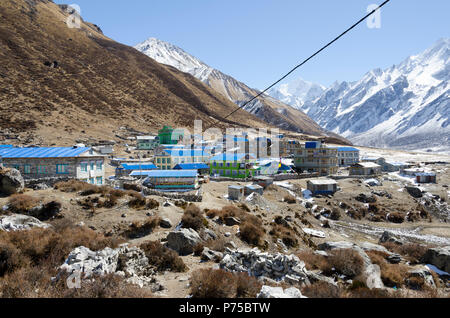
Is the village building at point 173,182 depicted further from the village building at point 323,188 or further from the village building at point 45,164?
the village building at point 323,188

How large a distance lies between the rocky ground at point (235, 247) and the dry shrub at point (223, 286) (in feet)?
0.28

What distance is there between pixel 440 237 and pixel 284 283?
34859 mm

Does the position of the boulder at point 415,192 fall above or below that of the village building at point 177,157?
below

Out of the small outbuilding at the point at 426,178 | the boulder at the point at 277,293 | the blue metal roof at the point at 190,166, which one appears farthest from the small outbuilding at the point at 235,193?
the small outbuilding at the point at 426,178

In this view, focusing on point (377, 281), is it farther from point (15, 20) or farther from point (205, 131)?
point (15, 20)

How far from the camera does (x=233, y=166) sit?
52.7 meters

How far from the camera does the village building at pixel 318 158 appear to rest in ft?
203

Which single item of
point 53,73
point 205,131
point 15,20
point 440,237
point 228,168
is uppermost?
point 15,20

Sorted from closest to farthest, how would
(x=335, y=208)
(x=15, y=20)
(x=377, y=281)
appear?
(x=377, y=281), (x=335, y=208), (x=15, y=20)

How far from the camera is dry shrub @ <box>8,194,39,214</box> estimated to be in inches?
669

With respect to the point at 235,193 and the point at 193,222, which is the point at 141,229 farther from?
the point at 235,193

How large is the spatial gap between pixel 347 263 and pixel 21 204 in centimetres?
2073
